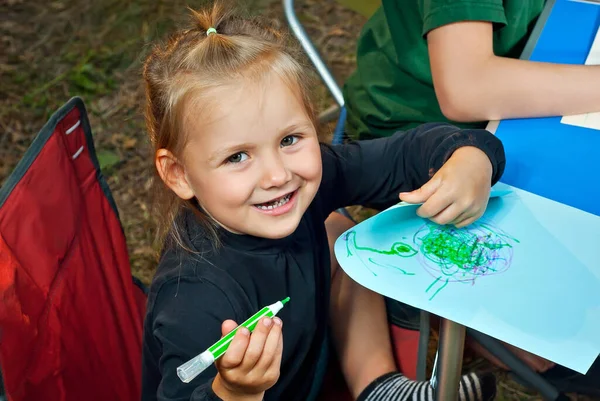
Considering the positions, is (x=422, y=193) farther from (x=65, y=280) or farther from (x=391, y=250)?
(x=65, y=280)

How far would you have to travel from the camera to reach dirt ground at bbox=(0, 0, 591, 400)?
2115 mm

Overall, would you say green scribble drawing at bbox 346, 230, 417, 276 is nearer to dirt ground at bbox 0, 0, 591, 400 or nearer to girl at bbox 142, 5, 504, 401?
girl at bbox 142, 5, 504, 401

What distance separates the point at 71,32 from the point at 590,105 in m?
2.15

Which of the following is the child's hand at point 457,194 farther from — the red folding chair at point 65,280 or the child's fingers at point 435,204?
the red folding chair at point 65,280

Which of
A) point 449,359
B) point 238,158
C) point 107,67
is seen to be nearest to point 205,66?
point 238,158

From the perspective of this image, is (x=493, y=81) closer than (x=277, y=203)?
No

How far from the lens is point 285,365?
96 centimetres

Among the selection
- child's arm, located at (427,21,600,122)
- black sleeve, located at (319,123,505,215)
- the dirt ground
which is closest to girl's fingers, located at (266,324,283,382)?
black sleeve, located at (319,123,505,215)

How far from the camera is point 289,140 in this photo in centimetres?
80

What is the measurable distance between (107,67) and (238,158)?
1.86m

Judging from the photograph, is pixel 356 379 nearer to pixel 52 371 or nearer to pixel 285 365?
pixel 285 365

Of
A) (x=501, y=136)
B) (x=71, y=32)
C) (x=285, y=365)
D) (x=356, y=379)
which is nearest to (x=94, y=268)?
(x=285, y=365)

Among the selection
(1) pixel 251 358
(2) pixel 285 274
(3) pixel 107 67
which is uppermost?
(1) pixel 251 358

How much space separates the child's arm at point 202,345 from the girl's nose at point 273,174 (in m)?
0.15
